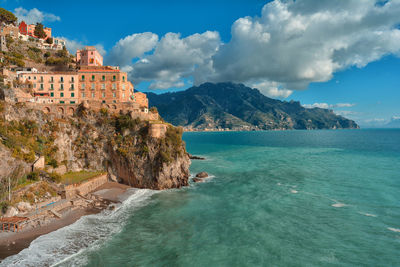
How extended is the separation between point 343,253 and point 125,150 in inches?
1689

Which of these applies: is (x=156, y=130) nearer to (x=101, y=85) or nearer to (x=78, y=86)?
(x=101, y=85)

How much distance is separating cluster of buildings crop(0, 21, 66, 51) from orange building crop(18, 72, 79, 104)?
2574cm

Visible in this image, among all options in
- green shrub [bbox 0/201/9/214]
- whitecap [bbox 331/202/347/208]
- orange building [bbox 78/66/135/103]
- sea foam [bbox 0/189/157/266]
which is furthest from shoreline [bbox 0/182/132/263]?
whitecap [bbox 331/202/347/208]

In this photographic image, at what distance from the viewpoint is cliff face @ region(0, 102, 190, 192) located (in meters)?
45.0

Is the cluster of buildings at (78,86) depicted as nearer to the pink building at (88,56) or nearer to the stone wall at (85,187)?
the pink building at (88,56)

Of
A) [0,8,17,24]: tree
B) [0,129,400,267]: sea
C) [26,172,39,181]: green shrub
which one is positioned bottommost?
[0,129,400,267]: sea

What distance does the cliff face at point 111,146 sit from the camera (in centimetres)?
4503

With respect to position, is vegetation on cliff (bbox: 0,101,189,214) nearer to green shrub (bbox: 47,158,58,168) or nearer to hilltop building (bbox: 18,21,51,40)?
green shrub (bbox: 47,158,58,168)

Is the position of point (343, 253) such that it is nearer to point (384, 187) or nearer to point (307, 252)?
point (307, 252)

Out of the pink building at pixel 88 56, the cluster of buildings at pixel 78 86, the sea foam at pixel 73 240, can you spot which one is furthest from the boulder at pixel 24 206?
the pink building at pixel 88 56

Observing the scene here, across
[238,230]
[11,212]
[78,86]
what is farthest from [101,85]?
[238,230]

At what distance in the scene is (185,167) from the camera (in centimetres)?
5100

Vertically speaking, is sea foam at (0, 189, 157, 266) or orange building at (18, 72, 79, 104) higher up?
orange building at (18, 72, 79, 104)

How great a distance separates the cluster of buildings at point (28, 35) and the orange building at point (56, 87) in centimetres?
2574
